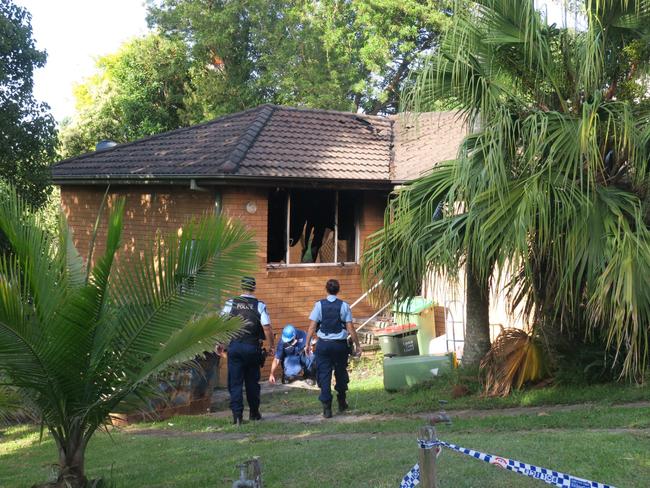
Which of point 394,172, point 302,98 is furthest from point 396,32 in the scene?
point 394,172

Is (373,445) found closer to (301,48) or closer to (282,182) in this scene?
(282,182)

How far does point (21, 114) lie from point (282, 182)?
4.52 m

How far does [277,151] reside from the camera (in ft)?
52.4

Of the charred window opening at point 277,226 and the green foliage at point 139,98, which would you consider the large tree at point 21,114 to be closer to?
the charred window opening at point 277,226

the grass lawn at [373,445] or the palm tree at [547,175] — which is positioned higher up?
the palm tree at [547,175]

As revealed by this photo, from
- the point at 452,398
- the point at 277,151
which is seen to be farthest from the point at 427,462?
the point at 277,151

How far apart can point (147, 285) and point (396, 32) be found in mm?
25399

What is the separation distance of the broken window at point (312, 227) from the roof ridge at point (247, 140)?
97 cm

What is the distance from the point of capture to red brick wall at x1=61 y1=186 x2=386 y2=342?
49.8 feet

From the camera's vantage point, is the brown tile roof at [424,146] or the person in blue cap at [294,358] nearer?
the person in blue cap at [294,358]

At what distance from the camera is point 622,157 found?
9062 mm

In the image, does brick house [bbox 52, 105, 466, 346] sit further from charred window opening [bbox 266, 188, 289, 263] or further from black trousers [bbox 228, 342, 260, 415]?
black trousers [bbox 228, 342, 260, 415]

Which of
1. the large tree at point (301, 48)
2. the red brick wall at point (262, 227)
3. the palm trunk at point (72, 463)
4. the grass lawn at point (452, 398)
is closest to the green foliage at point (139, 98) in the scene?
the large tree at point (301, 48)

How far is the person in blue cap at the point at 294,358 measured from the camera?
565 inches
